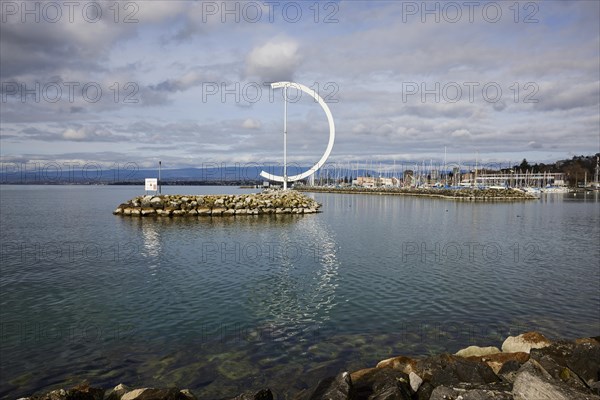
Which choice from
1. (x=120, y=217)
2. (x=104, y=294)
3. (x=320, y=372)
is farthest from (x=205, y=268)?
(x=120, y=217)

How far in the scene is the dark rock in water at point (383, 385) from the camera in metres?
6.69

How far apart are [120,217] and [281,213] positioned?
17.4 m

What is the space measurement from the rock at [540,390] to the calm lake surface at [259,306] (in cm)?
410

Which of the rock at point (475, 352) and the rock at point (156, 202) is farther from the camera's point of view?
the rock at point (156, 202)

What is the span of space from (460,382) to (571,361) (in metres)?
2.78

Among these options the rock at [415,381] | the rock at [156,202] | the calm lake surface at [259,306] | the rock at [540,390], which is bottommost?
A: the calm lake surface at [259,306]

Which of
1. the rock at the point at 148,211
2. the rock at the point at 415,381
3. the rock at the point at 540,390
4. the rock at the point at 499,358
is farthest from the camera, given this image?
the rock at the point at 148,211

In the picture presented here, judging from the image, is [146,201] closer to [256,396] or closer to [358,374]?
[358,374]

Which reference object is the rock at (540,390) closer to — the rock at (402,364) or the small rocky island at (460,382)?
the small rocky island at (460,382)

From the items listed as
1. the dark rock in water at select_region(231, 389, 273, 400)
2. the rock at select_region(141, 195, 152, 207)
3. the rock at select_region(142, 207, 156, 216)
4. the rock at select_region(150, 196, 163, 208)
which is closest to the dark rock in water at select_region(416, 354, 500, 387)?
the dark rock in water at select_region(231, 389, 273, 400)

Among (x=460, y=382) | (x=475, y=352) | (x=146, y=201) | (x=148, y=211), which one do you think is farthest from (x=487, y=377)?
(x=146, y=201)

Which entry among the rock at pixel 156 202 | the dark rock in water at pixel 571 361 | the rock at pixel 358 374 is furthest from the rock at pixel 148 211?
the dark rock in water at pixel 571 361

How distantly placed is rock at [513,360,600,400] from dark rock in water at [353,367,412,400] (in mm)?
1725

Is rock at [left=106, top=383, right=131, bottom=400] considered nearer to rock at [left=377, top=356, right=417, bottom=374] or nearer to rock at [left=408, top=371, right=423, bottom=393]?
rock at [left=377, top=356, right=417, bottom=374]
